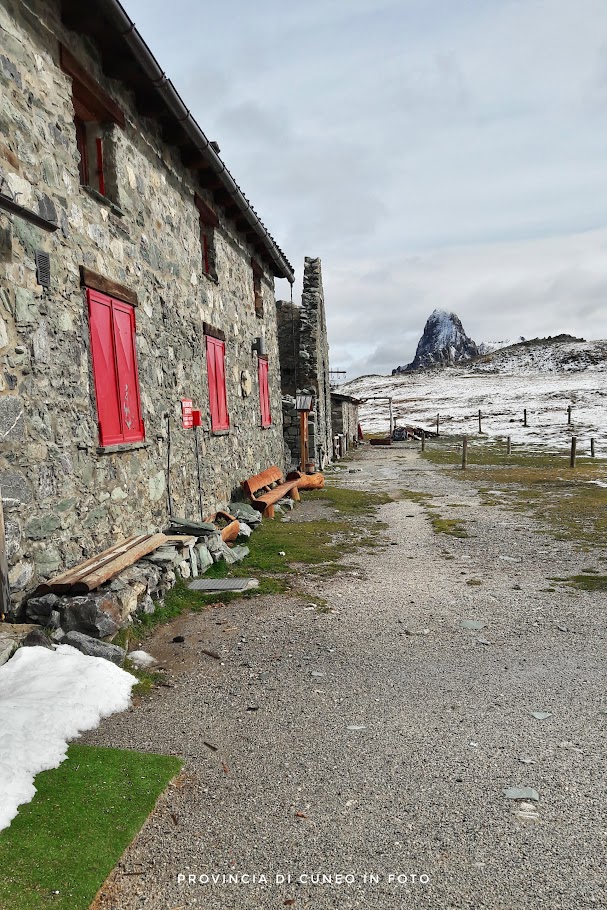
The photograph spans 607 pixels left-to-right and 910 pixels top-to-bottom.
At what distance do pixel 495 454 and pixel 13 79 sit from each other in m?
24.5

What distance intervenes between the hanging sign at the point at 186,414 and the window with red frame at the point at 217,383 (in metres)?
1.28

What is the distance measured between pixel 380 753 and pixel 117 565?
327 cm

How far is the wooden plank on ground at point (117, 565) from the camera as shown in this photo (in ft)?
16.8

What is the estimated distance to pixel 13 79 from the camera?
5086mm

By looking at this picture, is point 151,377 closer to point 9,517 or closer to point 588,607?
point 9,517

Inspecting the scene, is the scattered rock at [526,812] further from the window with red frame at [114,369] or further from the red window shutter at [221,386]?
the red window shutter at [221,386]

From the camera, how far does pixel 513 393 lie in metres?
55.8

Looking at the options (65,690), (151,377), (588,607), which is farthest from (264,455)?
(65,690)

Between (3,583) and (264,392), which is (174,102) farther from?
(264,392)

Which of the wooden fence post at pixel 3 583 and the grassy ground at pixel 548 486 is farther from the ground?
the wooden fence post at pixel 3 583

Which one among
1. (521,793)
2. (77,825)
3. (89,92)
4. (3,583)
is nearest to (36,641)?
(3,583)

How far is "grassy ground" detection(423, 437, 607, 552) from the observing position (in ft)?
34.2

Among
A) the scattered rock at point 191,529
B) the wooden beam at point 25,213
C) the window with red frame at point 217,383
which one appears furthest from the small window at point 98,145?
the scattered rock at point 191,529

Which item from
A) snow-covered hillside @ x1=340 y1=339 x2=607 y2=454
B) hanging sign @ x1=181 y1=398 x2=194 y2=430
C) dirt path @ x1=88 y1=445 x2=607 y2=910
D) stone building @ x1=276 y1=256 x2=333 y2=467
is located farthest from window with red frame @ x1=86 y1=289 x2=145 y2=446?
snow-covered hillside @ x1=340 y1=339 x2=607 y2=454
